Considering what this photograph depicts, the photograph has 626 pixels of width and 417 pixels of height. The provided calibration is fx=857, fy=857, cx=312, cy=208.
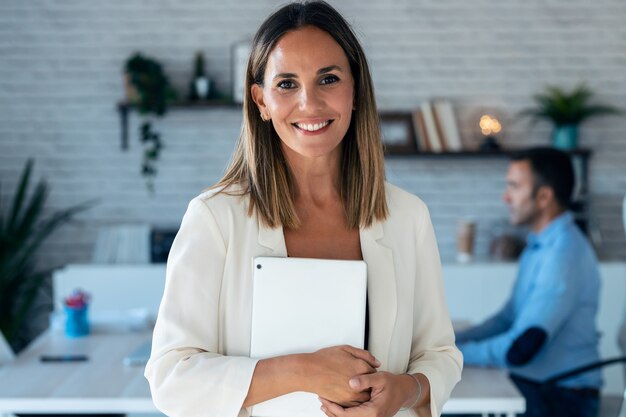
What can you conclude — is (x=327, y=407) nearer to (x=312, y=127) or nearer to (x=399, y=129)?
(x=312, y=127)

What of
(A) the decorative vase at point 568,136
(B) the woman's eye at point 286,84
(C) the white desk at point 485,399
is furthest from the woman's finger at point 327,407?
(A) the decorative vase at point 568,136

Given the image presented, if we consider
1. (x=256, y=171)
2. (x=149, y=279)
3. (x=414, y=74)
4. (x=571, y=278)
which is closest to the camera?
(x=256, y=171)

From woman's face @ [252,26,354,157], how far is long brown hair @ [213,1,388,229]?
0.02 metres

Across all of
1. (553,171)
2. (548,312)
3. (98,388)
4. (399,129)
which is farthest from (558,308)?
(399,129)

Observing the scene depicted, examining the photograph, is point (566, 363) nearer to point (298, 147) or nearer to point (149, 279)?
point (298, 147)

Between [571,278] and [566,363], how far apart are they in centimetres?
32

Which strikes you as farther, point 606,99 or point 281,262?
point 606,99

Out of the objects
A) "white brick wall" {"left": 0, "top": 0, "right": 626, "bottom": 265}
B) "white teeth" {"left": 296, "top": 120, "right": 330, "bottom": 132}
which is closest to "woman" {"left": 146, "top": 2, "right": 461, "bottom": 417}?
"white teeth" {"left": 296, "top": 120, "right": 330, "bottom": 132}

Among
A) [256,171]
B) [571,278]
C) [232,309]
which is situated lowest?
[571,278]

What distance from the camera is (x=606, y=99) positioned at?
5.00 m

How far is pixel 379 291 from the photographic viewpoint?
162cm

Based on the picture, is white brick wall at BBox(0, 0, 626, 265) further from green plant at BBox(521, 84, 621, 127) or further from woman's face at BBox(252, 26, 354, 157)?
woman's face at BBox(252, 26, 354, 157)

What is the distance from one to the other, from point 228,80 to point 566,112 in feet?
6.34

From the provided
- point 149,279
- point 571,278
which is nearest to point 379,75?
point 149,279
